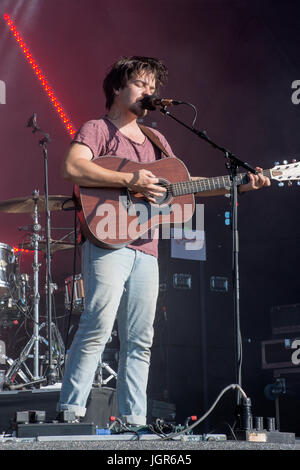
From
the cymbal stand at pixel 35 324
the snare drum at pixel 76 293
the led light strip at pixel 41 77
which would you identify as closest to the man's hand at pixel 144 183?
the cymbal stand at pixel 35 324

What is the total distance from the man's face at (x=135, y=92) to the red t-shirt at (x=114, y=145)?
0.12m

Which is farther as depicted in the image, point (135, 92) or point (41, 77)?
point (41, 77)

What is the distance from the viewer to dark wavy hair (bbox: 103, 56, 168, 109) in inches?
132

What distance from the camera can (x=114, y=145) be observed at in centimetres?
329

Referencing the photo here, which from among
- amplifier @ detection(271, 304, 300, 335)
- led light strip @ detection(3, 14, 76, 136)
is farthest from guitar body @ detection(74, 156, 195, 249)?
led light strip @ detection(3, 14, 76, 136)

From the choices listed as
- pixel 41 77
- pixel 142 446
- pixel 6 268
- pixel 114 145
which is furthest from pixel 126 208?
pixel 41 77

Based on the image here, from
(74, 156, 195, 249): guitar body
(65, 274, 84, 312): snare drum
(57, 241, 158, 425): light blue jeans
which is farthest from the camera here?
(65, 274, 84, 312): snare drum

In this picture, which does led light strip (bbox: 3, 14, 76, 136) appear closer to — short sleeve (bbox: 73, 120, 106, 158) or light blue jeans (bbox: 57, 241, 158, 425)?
short sleeve (bbox: 73, 120, 106, 158)

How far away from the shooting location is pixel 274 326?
17.6 feet

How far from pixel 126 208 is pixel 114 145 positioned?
32 centimetres

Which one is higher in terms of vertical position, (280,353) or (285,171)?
(285,171)

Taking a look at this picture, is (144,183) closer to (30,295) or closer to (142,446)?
(142,446)

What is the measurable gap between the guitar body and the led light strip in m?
3.35
